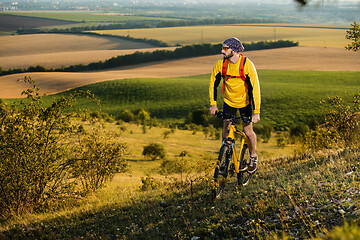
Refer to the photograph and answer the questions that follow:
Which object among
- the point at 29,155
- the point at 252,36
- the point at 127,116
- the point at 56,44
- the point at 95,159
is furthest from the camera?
the point at 252,36

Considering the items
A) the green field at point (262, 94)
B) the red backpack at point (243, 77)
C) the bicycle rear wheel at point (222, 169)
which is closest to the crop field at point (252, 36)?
the green field at point (262, 94)

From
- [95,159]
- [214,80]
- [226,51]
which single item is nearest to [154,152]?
[95,159]

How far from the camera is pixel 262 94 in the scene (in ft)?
201

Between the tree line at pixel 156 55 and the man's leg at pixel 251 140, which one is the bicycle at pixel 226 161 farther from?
the tree line at pixel 156 55

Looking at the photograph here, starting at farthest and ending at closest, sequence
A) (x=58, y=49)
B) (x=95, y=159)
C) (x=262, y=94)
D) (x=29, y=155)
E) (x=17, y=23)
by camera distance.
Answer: (x=17, y=23)
(x=58, y=49)
(x=262, y=94)
(x=95, y=159)
(x=29, y=155)

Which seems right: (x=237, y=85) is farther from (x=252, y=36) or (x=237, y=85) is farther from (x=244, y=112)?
(x=252, y=36)

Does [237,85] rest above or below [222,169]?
above

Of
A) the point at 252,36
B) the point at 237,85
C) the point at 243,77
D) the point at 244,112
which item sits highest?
the point at 252,36

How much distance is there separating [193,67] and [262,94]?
31200 millimetres

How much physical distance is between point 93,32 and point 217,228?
140 m

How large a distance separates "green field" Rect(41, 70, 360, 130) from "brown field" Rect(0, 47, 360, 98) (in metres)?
5.43

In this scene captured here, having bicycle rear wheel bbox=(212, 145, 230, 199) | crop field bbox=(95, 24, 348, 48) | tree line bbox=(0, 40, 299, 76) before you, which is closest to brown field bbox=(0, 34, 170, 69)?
tree line bbox=(0, 40, 299, 76)

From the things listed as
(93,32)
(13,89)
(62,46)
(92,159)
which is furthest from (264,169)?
(93,32)

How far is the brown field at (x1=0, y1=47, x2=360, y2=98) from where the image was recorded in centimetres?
6544
